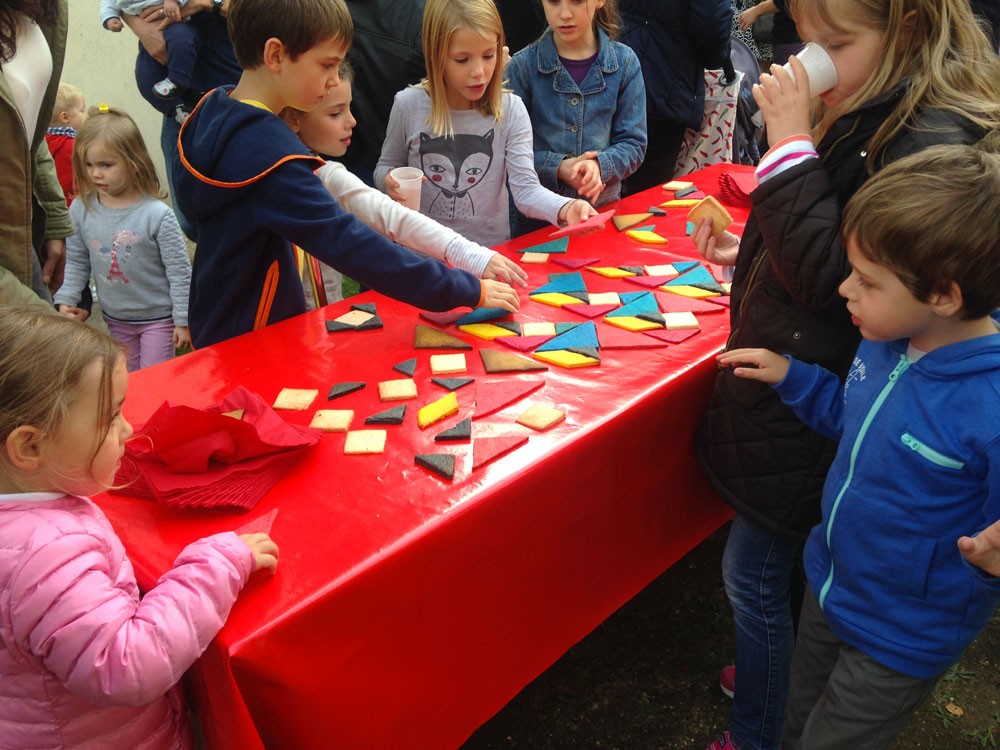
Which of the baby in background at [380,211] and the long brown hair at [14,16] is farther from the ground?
the long brown hair at [14,16]

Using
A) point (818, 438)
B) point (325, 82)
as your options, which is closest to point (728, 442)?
point (818, 438)

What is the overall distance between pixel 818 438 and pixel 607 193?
2.02 meters

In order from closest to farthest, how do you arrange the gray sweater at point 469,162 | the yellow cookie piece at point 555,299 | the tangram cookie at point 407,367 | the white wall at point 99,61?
the tangram cookie at point 407,367, the yellow cookie piece at point 555,299, the gray sweater at point 469,162, the white wall at point 99,61

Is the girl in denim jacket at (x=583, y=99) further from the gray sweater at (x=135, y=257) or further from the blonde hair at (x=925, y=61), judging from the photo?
the blonde hair at (x=925, y=61)

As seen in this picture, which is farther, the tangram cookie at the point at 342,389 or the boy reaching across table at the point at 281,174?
the boy reaching across table at the point at 281,174

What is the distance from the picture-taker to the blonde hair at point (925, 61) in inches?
54.5

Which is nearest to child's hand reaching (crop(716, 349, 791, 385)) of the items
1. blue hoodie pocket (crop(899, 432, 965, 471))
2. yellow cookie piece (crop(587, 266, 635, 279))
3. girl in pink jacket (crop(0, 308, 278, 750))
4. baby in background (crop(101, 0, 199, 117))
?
blue hoodie pocket (crop(899, 432, 965, 471))

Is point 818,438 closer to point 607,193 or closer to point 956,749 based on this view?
point 956,749

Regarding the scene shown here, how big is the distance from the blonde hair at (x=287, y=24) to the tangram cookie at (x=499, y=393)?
973mm

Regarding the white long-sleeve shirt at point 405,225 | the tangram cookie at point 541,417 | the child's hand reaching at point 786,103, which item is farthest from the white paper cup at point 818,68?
the white long-sleeve shirt at point 405,225

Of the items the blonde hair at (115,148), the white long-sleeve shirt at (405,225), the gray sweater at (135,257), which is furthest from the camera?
the gray sweater at (135,257)

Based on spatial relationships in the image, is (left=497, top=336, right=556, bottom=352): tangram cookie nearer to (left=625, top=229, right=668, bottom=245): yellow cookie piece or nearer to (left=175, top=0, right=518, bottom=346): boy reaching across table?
(left=175, top=0, right=518, bottom=346): boy reaching across table

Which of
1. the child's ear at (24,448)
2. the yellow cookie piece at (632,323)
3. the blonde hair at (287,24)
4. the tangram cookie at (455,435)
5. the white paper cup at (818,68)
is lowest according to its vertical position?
the yellow cookie piece at (632,323)

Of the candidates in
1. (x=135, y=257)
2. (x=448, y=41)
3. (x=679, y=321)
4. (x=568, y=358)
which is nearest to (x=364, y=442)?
(x=568, y=358)
